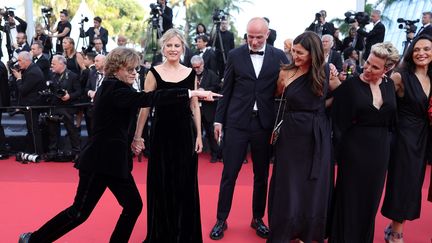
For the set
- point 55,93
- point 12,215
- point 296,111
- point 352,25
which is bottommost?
point 12,215

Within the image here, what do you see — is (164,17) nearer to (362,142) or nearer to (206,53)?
(206,53)

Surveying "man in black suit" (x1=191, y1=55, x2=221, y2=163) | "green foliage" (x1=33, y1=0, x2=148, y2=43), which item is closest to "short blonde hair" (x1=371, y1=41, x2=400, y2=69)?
"man in black suit" (x1=191, y1=55, x2=221, y2=163)

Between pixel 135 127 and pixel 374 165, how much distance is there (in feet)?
5.61

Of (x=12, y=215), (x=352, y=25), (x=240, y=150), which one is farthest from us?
(x=352, y=25)

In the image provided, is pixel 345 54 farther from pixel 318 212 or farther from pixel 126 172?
pixel 126 172

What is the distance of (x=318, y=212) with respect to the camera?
3033 millimetres

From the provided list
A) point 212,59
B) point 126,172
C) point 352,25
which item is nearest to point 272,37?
point 212,59

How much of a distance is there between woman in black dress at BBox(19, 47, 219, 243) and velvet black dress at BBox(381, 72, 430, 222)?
1.51m

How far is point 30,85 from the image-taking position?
6586mm

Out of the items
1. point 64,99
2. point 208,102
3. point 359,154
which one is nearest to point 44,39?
point 64,99

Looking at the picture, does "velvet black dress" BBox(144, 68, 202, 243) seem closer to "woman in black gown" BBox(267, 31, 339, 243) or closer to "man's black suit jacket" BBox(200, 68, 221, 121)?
"woman in black gown" BBox(267, 31, 339, 243)

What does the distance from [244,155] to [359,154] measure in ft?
2.96

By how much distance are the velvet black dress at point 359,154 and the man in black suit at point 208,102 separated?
3575 mm

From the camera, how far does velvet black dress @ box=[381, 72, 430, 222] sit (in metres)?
3.12
